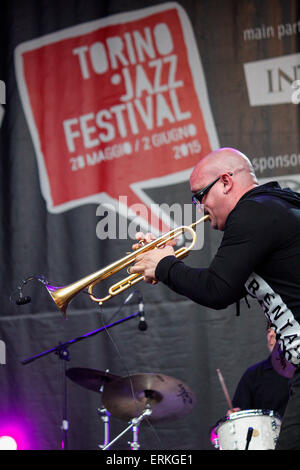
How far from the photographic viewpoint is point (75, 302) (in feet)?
18.9

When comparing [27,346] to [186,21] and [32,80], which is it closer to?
[32,80]

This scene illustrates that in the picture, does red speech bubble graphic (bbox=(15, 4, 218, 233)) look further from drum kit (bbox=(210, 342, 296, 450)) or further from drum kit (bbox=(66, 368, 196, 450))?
drum kit (bbox=(210, 342, 296, 450))

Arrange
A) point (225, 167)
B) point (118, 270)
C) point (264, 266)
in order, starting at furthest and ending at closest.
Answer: point (118, 270) → point (225, 167) → point (264, 266)

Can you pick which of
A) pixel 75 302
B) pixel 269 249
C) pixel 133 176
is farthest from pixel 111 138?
pixel 269 249

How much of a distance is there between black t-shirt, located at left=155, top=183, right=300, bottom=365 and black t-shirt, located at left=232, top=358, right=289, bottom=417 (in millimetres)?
2588

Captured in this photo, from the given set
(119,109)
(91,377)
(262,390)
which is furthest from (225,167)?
(119,109)

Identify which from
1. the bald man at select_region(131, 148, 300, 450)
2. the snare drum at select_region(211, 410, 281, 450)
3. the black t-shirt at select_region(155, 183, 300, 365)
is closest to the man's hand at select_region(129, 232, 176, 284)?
the bald man at select_region(131, 148, 300, 450)

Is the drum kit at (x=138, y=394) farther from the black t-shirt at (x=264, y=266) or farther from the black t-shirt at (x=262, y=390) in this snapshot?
the black t-shirt at (x=264, y=266)

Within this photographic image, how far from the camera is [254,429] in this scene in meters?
4.20

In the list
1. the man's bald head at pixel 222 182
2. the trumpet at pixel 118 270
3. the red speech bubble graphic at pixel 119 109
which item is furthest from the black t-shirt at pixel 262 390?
the man's bald head at pixel 222 182

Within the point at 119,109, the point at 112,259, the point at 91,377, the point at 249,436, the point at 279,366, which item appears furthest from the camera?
the point at 119,109

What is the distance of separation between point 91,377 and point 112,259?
1358 millimetres

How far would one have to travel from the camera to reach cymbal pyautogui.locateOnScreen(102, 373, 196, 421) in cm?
461

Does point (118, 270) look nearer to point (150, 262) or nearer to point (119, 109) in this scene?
point (150, 262)
